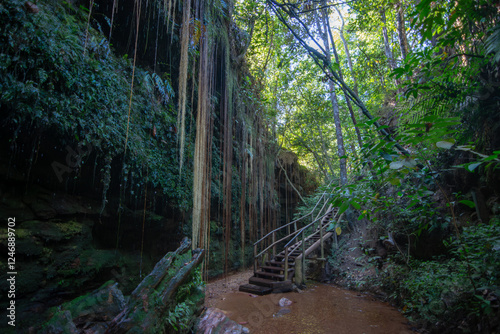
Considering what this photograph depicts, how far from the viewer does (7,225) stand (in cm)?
301

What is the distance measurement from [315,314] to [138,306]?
3158mm

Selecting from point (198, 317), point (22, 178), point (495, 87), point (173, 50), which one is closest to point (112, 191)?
point (22, 178)

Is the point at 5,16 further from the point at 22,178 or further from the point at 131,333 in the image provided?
the point at 131,333

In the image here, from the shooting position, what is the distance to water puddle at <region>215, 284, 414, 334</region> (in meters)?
3.68

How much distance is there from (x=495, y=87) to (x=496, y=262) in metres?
2.46

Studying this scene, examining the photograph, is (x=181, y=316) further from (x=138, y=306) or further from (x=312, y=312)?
(x=312, y=312)

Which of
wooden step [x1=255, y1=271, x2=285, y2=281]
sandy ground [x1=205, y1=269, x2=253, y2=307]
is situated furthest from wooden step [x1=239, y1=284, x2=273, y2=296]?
wooden step [x1=255, y1=271, x2=285, y2=281]

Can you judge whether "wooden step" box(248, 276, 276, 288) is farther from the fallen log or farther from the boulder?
the fallen log

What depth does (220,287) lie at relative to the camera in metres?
6.56

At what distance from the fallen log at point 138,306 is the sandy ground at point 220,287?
6.39 ft

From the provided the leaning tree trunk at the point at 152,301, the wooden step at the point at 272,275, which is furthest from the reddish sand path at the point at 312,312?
the leaning tree trunk at the point at 152,301

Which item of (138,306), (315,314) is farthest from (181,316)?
(315,314)

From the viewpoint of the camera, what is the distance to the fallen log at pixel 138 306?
8.27ft

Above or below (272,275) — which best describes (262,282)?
below
